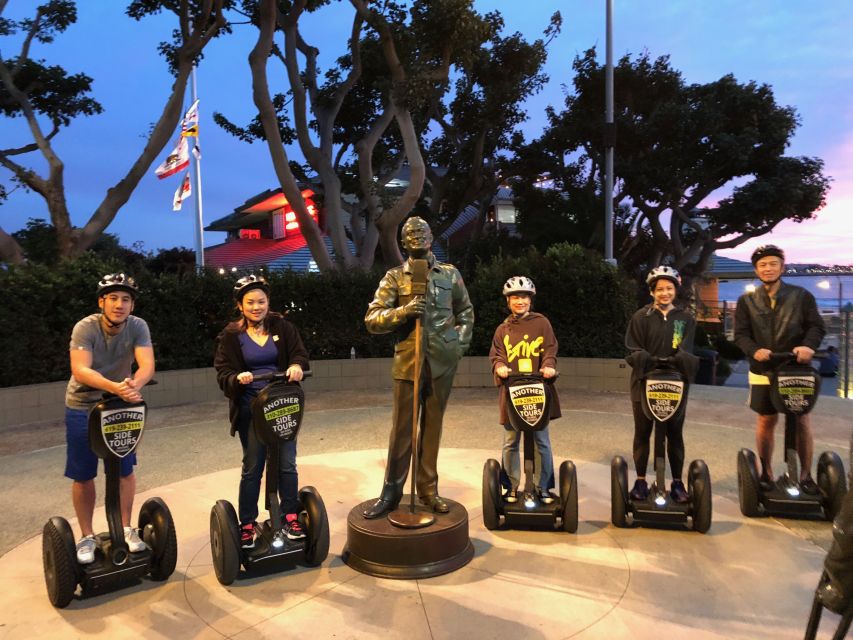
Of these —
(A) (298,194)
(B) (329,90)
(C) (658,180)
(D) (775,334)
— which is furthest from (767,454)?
(C) (658,180)

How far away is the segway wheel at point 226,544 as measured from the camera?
3.59 m

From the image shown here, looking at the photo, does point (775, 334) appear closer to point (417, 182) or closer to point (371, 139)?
point (417, 182)

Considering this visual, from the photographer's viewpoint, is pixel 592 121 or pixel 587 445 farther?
pixel 592 121

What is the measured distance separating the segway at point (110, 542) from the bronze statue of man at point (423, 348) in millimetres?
1319

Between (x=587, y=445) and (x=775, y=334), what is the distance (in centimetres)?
278

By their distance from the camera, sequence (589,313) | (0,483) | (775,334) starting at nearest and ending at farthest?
(775,334)
(0,483)
(589,313)

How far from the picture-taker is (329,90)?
14836 millimetres

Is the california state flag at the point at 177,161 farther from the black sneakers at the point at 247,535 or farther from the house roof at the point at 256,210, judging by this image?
the black sneakers at the point at 247,535

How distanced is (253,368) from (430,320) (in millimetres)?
1177

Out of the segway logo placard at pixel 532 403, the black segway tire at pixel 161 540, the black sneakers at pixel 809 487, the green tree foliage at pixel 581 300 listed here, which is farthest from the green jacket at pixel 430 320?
the green tree foliage at pixel 581 300

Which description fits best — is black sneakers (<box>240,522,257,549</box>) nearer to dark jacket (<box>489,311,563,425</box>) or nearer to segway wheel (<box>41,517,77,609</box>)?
segway wheel (<box>41,517,77,609</box>)

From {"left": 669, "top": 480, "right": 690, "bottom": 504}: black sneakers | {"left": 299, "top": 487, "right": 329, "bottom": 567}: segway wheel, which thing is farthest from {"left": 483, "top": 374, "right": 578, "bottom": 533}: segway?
{"left": 299, "top": 487, "right": 329, "bottom": 567}: segway wheel

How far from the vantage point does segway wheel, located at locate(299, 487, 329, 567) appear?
3826 millimetres

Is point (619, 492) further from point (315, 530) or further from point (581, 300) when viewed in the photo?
point (581, 300)
